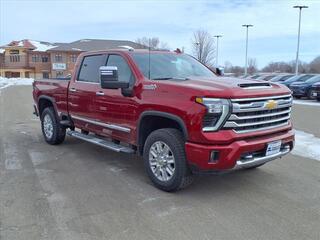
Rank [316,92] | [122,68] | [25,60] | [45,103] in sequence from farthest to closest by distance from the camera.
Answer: [25,60]
[316,92]
[45,103]
[122,68]

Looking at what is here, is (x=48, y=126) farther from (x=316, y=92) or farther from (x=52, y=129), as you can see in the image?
(x=316, y=92)

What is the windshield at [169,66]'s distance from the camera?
5785 millimetres

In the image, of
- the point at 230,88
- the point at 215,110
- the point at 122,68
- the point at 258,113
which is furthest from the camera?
the point at 122,68

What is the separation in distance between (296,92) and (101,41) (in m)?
54.5

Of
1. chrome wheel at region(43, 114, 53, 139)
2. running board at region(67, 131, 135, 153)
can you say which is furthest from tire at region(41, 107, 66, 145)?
running board at region(67, 131, 135, 153)

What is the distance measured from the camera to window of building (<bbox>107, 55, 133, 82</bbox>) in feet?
19.1

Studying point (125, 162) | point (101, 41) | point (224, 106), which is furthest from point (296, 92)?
point (101, 41)

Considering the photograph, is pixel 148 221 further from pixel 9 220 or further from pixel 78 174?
pixel 78 174

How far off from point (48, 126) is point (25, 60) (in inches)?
2946

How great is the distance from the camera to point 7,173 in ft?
19.7

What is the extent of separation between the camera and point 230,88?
4617 millimetres

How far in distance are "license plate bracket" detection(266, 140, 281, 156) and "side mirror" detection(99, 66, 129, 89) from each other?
213cm

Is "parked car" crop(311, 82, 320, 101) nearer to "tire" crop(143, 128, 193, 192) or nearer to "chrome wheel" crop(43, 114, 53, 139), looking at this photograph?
"chrome wheel" crop(43, 114, 53, 139)

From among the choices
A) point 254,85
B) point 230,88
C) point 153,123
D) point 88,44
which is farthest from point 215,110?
point 88,44
